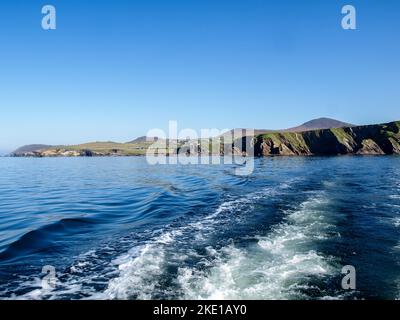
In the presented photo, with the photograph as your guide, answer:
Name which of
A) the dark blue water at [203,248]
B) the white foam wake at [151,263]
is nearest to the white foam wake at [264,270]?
the dark blue water at [203,248]

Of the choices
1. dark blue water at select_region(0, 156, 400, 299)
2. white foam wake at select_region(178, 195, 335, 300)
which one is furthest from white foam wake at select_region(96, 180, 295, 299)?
white foam wake at select_region(178, 195, 335, 300)

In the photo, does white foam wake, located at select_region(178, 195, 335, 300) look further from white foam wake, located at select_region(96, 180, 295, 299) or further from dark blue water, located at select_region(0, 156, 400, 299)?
white foam wake, located at select_region(96, 180, 295, 299)

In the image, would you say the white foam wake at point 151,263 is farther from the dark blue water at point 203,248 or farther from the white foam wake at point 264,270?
the white foam wake at point 264,270

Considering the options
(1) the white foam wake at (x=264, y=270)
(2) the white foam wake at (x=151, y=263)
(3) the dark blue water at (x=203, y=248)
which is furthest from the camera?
(3) the dark blue water at (x=203, y=248)

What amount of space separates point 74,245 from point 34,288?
6.39 m

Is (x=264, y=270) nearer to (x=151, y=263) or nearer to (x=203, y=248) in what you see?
(x=203, y=248)

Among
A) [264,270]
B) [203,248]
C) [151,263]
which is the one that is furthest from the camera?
[203,248]

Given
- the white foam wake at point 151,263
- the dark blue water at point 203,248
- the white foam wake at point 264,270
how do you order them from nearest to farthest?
the white foam wake at point 264,270
the white foam wake at point 151,263
the dark blue water at point 203,248

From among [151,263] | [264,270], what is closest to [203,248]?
[151,263]
